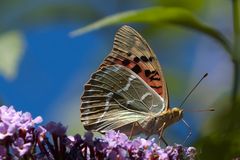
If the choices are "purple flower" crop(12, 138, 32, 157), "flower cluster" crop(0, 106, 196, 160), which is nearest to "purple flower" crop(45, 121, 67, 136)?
"flower cluster" crop(0, 106, 196, 160)

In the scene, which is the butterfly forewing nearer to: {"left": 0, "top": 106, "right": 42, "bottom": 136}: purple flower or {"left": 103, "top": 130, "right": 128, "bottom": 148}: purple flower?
{"left": 103, "top": 130, "right": 128, "bottom": 148}: purple flower

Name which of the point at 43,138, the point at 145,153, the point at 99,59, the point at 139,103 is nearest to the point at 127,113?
the point at 139,103

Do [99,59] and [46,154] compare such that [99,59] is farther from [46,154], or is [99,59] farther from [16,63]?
[46,154]

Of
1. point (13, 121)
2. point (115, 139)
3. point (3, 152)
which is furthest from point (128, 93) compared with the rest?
point (3, 152)

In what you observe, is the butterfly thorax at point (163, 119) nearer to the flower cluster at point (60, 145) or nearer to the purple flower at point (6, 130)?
the flower cluster at point (60, 145)

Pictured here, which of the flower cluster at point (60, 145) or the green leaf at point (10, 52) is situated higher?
the green leaf at point (10, 52)

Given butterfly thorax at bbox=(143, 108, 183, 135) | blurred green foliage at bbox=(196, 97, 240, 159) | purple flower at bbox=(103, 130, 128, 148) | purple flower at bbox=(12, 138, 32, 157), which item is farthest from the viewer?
butterfly thorax at bbox=(143, 108, 183, 135)

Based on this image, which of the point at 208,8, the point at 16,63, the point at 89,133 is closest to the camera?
the point at 89,133

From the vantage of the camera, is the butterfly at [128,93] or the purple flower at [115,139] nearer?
the purple flower at [115,139]

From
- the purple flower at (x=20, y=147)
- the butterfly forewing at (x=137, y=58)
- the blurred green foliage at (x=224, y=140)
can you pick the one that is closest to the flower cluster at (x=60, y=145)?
the purple flower at (x=20, y=147)
